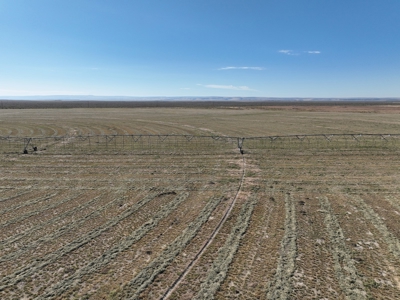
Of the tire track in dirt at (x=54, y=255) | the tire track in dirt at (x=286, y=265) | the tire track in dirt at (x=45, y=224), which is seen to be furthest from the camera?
the tire track in dirt at (x=45, y=224)

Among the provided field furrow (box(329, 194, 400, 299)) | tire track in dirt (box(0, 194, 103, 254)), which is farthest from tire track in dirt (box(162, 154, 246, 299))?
tire track in dirt (box(0, 194, 103, 254))

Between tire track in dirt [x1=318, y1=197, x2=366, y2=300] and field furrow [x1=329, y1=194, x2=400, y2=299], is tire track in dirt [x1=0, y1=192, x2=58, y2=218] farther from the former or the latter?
field furrow [x1=329, y1=194, x2=400, y2=299]

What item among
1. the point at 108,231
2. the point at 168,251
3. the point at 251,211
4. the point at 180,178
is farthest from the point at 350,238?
the point at 180,178

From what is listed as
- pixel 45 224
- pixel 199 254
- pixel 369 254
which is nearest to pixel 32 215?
pixel 45 224

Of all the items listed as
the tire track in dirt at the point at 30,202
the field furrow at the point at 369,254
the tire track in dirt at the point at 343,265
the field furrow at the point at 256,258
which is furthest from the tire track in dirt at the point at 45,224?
the field furrow at the point at 369,254

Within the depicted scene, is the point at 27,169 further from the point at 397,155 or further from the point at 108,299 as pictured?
the point at 397,155

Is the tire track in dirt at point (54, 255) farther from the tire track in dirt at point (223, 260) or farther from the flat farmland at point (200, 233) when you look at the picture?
the tire track in dirt at point (223, 260)
